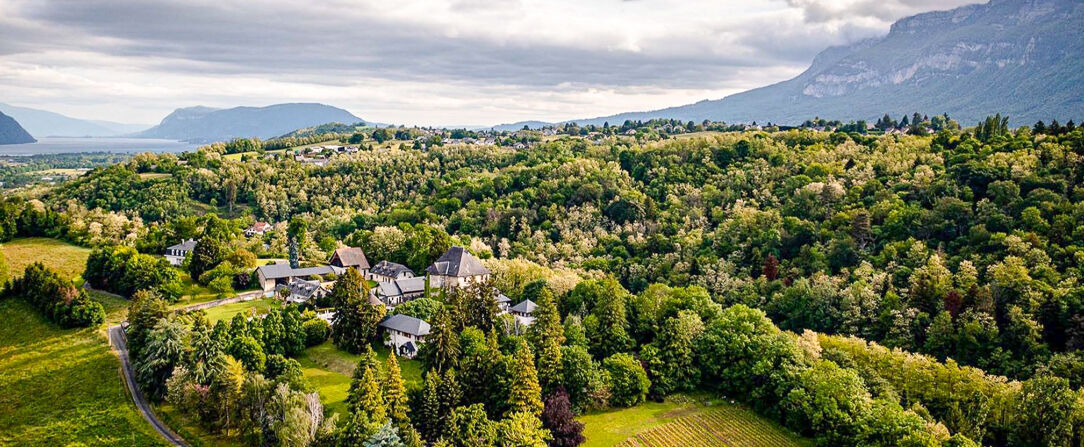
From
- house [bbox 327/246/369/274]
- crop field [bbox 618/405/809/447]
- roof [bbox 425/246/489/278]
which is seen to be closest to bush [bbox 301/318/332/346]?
roof [bbox 425/246/489/278]

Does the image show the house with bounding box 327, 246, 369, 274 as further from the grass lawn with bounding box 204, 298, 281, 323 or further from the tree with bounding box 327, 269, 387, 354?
the tree with bounding box 327, 269, 387, 354

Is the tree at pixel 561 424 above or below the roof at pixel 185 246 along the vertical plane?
below

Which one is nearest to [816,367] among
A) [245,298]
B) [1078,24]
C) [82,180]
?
[245,298]

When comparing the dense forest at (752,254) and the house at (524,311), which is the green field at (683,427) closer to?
the dense forest at (752,254)

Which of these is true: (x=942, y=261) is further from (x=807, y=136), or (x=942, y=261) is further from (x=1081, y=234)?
(x=807, y=136)

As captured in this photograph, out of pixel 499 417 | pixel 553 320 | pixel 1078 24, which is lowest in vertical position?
pixel 499 417

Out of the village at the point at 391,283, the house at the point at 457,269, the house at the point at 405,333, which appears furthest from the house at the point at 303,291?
the house at the point at 457,269

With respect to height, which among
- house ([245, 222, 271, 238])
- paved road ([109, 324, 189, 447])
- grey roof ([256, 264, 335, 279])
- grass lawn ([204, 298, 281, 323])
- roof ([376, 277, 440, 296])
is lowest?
paved road ([109, 324, 189, 447])
